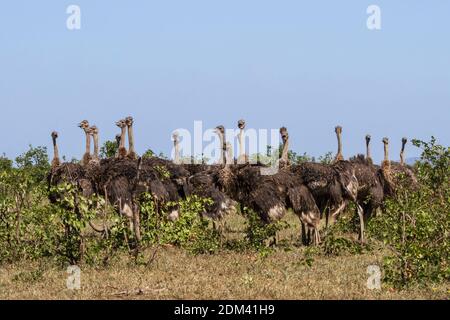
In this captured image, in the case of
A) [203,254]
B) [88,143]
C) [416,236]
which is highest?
[88,143]

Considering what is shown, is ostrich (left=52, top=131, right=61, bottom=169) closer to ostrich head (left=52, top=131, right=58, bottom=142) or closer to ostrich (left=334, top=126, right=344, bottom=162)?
ostrich head (left=52, top=131, right=58, bottom=142)

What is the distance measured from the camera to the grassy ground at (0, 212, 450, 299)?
11.1 metres

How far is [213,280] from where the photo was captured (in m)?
12.2

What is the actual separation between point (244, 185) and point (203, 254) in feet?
6.96

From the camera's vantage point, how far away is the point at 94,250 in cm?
1305

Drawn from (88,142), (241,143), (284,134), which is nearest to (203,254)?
(241,143)

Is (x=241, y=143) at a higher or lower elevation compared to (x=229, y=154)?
higher

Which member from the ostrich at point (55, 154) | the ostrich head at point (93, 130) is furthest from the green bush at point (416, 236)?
the ostrich head at point (93, 130)

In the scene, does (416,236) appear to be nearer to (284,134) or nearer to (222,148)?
(222,148)

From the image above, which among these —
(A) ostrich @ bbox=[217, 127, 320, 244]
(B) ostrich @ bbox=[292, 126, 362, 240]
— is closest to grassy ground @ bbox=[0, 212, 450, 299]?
(A) ostrich @ bbox=[217, 127, 320, 244]

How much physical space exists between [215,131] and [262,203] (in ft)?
10.5

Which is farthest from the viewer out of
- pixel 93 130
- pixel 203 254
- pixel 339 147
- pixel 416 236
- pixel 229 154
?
pixel 339 147

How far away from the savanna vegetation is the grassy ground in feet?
0.05

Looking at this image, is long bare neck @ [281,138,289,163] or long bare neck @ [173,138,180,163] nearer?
long bare neck @ [281,138,289,163]
